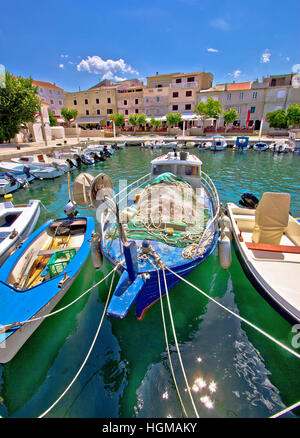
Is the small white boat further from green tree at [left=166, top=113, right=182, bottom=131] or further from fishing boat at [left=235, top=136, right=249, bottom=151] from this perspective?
green tree at [left=166, top=113, right=182, bottom=131]

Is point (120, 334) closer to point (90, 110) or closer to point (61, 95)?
point (90, 110)

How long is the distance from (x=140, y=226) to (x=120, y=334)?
2991 mm

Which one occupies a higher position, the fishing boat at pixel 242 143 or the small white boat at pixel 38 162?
the fishing boat at pixel 242 143

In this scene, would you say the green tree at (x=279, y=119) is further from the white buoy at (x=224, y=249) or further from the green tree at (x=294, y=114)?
the white buoy at (x=224, y=249)

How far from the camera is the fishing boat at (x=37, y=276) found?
4.82 meters

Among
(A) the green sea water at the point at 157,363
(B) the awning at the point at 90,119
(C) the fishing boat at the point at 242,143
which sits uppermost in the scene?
(B) the awning at the point at 90,119

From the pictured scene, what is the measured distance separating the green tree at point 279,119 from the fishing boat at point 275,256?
4265 centimetres

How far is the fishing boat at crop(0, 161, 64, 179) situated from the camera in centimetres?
1967

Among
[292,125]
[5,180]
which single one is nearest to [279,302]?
[5,180]

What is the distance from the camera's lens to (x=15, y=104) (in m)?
26.1

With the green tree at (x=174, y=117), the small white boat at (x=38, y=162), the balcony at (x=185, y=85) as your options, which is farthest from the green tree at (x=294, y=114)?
the small white boat at (x=38, y=162)

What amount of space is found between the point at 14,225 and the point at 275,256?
9.52 m

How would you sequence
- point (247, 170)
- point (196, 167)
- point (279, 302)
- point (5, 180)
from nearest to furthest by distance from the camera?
point (279, 302), point (196, 167), point (5, 180), point (247, 170)
